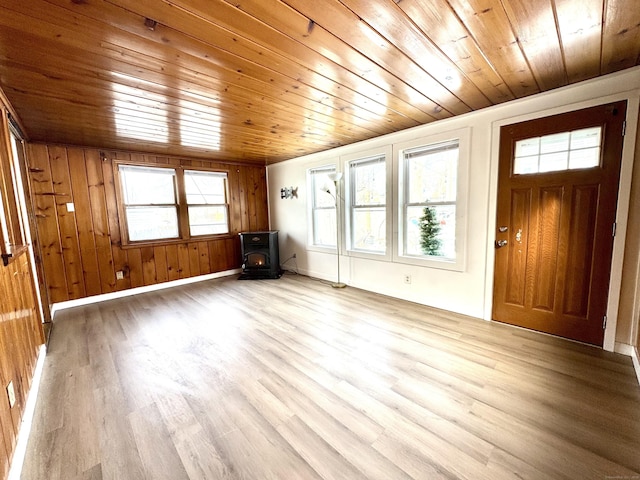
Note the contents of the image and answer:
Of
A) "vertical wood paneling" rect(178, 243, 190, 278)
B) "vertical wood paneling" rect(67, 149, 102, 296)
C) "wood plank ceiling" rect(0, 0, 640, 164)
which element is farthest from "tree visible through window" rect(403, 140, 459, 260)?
"vertical wood paneling" rect(67, 149, 102, 296)

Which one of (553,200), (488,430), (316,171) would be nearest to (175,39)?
(488,430)

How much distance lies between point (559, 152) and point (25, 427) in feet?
14.2

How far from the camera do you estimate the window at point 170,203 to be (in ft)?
13.8

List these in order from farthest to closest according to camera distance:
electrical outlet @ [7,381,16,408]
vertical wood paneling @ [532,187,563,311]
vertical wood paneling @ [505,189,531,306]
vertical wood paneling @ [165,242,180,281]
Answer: vertical wood paneling @ [165,242,180,281] → vertical wood paneling @ [505,189,531,306] → vertical wood paneling @ [532,187,563,311] → electrical outlet @ [7,381,16,408]

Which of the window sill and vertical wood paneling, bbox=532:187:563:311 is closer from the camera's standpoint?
vertical wood paneling, bbox=532:187:563:311

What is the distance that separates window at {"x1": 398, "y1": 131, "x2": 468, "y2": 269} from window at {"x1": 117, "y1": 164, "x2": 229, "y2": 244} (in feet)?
11.5

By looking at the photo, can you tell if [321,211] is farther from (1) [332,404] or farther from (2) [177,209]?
(1) [332,404]

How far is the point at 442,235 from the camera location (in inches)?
131

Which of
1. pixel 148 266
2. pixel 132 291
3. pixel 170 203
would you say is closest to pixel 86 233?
pixel 148 266

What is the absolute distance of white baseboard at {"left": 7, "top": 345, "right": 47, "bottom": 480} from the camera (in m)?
1.28

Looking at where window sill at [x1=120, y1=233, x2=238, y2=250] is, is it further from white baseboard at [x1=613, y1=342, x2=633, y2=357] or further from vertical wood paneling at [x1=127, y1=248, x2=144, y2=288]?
white baseboard at [x1=613, y1=342, x2=633, y2=357]

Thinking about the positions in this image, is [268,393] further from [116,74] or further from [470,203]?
[470,203]

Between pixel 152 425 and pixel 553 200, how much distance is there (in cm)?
354

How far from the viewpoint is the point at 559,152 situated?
2.38 metres
